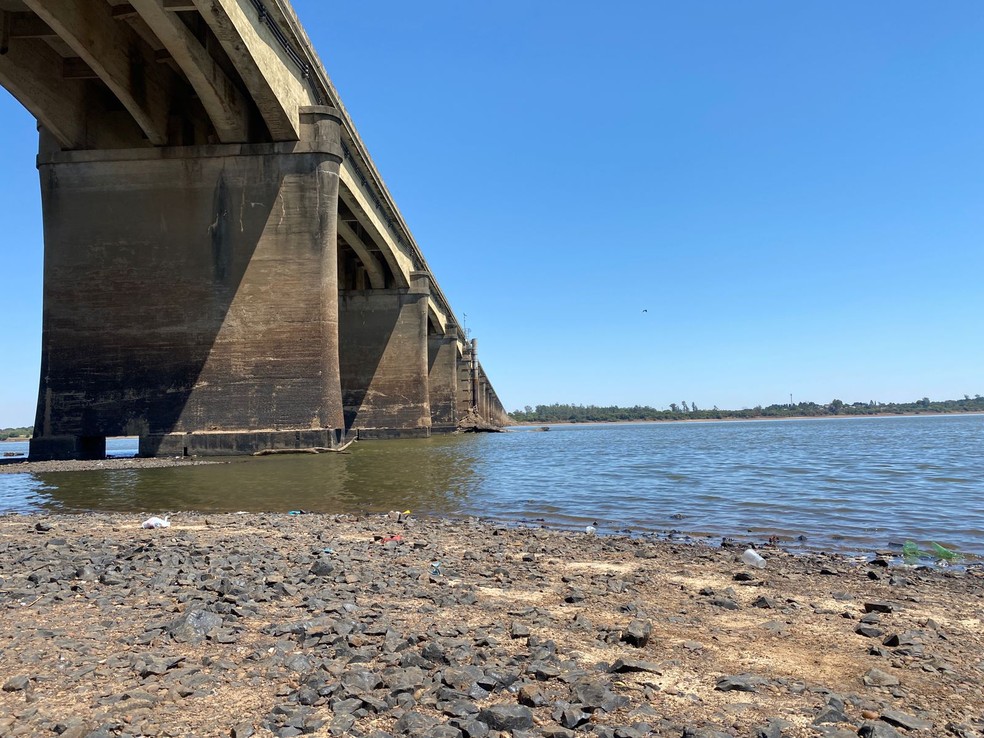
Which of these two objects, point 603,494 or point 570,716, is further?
point 603,494

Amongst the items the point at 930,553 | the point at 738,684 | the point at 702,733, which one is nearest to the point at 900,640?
the point at 738,684

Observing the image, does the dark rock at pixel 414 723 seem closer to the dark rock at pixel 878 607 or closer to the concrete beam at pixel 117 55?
the dark rock at pixel 878 607

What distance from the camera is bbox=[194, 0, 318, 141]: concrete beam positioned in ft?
53.4

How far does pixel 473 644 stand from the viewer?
3740 mm

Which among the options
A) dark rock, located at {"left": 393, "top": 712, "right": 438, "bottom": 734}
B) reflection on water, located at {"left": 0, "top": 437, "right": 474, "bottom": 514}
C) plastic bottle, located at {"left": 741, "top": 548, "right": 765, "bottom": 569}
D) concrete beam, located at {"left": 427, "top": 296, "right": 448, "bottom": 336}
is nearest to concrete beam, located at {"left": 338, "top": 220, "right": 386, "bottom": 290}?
concrete beam, located at {"left": 427, "top": 296, "right": 448, "bottom": 336}

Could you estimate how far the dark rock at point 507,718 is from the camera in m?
2.77

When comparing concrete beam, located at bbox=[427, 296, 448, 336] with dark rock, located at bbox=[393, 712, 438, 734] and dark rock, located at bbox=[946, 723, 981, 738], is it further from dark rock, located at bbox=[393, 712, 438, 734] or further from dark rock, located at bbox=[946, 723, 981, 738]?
dark rock, located at bbox=[946, 723, 981, 738]

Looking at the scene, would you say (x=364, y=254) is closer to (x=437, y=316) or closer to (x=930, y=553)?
(x=437, y=316)

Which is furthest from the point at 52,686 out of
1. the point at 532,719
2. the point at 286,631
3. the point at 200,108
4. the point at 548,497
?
the point at 200,108

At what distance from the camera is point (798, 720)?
2879 millimetres

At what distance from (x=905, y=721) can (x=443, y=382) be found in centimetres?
5370

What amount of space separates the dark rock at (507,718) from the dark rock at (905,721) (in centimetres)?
151

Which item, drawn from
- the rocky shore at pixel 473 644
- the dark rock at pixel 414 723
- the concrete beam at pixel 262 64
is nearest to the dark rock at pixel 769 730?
the rocky shore at pixel 473 644

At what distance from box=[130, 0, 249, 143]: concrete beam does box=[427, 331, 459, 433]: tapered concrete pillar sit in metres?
30.1
